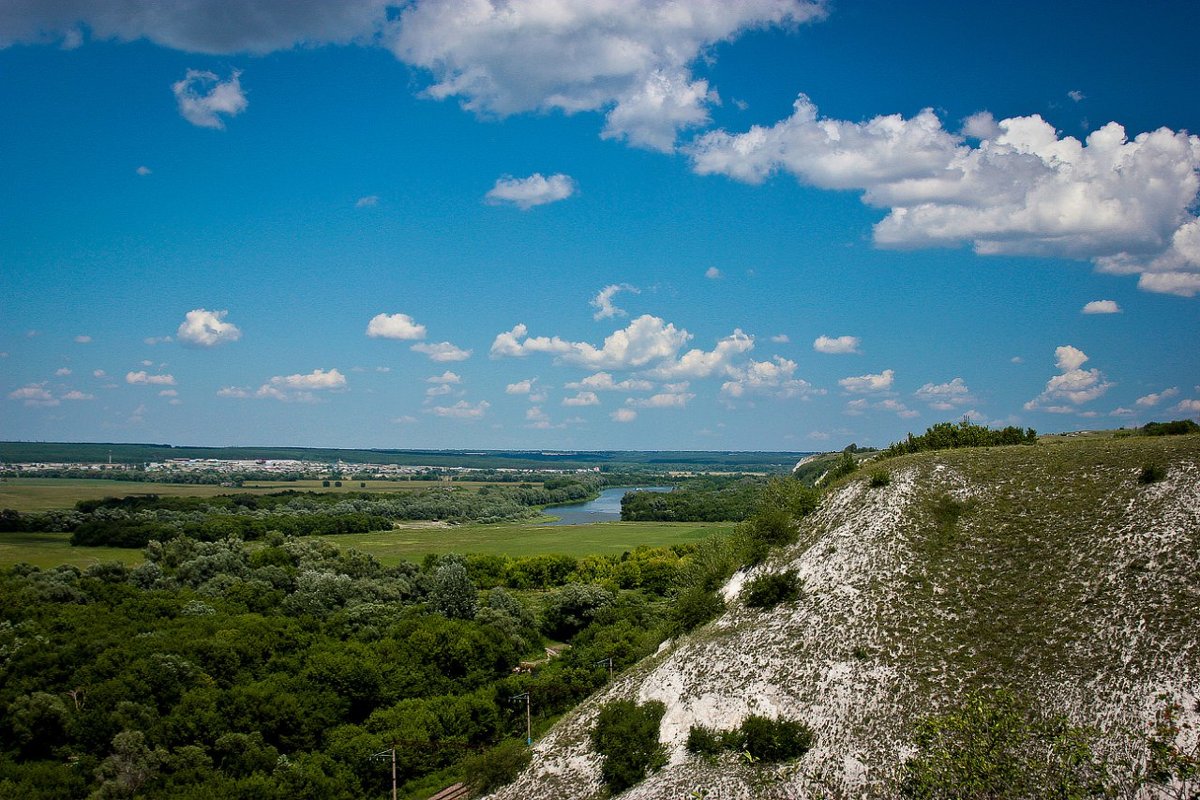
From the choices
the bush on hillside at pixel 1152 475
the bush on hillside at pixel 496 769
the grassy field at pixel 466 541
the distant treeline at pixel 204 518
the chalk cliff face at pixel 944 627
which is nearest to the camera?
the chalk cliff face at pixel 944 627

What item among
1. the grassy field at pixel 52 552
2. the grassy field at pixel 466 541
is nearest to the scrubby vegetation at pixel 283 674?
the grassy field at pixel 52 552

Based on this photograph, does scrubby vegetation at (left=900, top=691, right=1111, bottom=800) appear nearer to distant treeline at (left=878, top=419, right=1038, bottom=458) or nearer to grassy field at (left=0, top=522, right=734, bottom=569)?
distant treeline at (left=878, top=419, right=1038, bottom=458)

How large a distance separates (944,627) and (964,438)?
2158cm

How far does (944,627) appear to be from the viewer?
117 feet

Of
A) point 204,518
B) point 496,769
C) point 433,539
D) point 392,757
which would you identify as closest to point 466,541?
point 433,539

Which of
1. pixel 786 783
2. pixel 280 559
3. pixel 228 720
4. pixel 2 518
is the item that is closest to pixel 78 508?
pixel 2 518

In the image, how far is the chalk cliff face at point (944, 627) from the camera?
31.3 meters

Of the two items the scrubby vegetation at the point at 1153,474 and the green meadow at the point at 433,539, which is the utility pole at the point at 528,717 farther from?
the green meadow at the point at 433,539

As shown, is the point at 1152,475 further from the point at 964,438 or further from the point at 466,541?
the point at 466,541

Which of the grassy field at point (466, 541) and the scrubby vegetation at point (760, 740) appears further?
the grassy field at point (466, 541)

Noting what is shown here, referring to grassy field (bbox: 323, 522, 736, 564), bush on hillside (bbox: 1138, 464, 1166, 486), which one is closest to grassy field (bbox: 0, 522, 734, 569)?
grassy field (bbox: 323, 522, 736, 564)

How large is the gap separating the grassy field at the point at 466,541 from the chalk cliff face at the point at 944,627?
290 ft

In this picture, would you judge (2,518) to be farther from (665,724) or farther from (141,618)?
(665,724)

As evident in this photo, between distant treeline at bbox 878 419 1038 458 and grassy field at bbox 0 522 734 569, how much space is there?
8417 cm
